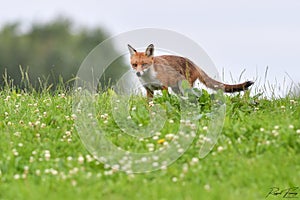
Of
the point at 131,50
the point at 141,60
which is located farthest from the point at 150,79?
the point at 131,50

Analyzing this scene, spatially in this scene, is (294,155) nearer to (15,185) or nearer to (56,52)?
(15,185)

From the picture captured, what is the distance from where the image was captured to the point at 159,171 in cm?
695

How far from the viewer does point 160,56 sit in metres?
12.3

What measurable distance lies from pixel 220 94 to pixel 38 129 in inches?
111

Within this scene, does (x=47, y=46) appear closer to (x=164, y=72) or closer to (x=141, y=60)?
(x=164, y=72)

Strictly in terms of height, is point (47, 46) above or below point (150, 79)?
below

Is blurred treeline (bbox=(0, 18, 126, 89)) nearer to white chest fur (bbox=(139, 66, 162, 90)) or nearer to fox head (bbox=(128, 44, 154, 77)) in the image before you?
white chest fur (bbox=(139, 66, 162, 90))

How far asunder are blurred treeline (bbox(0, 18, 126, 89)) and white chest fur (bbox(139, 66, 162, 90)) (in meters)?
34.3

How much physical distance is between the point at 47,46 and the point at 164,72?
44.3 m

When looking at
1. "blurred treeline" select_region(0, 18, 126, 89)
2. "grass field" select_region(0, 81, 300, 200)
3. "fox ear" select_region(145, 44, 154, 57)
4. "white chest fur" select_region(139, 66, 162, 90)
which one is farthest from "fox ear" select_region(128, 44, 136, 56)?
"blurred treeline" select_region(0, 18, 126, 89)

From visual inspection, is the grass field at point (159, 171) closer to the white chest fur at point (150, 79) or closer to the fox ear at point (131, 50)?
the fox ear at point (131, 50)

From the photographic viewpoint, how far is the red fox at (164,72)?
454 inches

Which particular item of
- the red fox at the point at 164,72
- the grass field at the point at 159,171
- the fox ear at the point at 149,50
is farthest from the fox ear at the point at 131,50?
the grass field at the point at 159,171

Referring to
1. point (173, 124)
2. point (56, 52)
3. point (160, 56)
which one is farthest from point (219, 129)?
point (56, 52)
